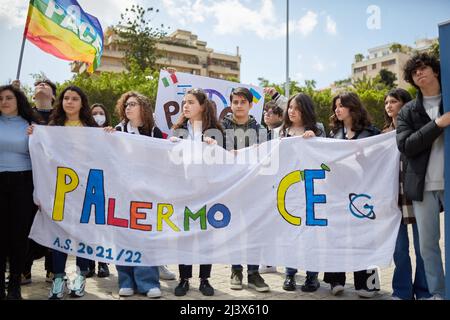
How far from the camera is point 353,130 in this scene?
4.12 metres

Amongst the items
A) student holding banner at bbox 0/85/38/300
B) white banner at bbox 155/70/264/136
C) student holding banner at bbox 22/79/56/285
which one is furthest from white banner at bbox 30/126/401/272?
white banner at bbox 155/70/264/136

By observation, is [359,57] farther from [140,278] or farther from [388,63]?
[140,278]

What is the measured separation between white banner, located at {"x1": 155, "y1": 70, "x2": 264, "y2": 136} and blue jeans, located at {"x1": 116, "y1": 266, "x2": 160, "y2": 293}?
2.26m

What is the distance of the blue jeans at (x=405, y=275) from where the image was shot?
12.4 ft

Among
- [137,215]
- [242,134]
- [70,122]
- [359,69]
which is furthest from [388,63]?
[137,215]

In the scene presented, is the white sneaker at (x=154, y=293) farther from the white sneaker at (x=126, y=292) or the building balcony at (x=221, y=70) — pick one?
the building balcony at (x=221, y=70)

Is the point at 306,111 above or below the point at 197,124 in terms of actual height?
above

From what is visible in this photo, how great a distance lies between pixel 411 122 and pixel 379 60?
89974 mm

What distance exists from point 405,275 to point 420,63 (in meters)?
1.83

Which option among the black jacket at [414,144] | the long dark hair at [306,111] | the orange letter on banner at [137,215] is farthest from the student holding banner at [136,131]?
the black jacket at [414,144]

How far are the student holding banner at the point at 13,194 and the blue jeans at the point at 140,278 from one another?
0.88m

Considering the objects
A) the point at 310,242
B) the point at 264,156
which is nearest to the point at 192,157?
the point at 264,156

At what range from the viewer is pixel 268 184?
389cm
